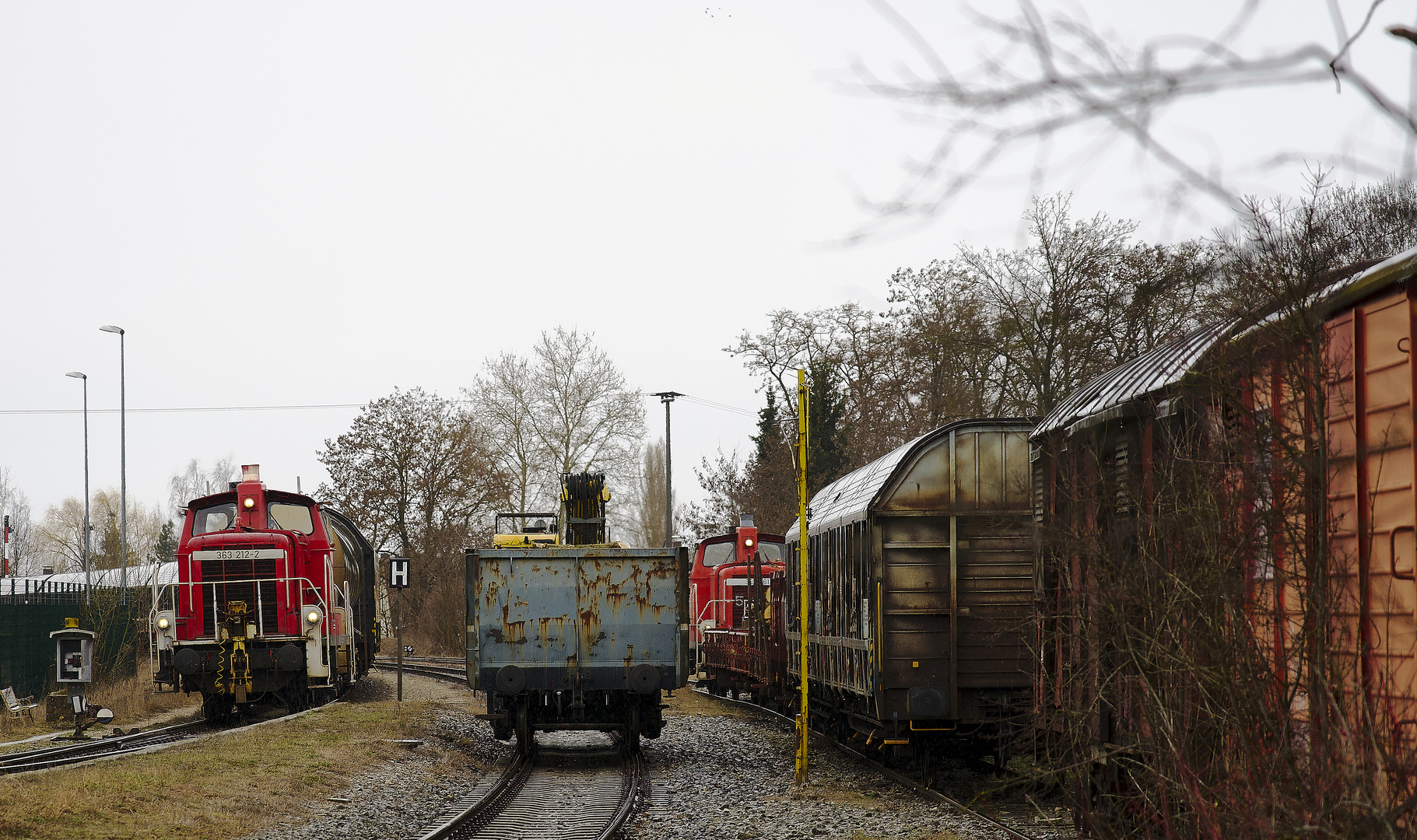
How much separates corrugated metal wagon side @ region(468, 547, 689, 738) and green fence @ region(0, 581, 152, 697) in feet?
40.5

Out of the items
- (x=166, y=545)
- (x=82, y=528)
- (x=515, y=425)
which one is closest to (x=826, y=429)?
(x=515, y=425)

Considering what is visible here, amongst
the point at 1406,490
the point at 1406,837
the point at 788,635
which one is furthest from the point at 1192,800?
the point at 788,635

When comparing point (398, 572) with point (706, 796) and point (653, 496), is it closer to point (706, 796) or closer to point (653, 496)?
point (706, 796)

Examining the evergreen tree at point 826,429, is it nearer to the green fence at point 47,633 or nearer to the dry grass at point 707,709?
the dry grass at point 707,709

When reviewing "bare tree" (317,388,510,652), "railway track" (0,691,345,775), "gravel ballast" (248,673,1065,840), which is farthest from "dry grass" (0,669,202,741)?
"bare tree" (317,388,510,652)

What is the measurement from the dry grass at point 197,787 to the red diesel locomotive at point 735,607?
6273 millimetres

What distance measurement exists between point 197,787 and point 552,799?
3562 millimetres

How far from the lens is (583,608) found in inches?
593

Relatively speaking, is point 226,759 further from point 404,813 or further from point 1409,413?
point 1409,413

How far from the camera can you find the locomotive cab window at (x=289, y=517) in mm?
19953

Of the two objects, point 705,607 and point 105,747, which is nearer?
point 105,747

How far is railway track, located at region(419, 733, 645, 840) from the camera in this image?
35.8ft

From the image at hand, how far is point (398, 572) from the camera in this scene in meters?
21.6

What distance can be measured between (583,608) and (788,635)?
158 inches
